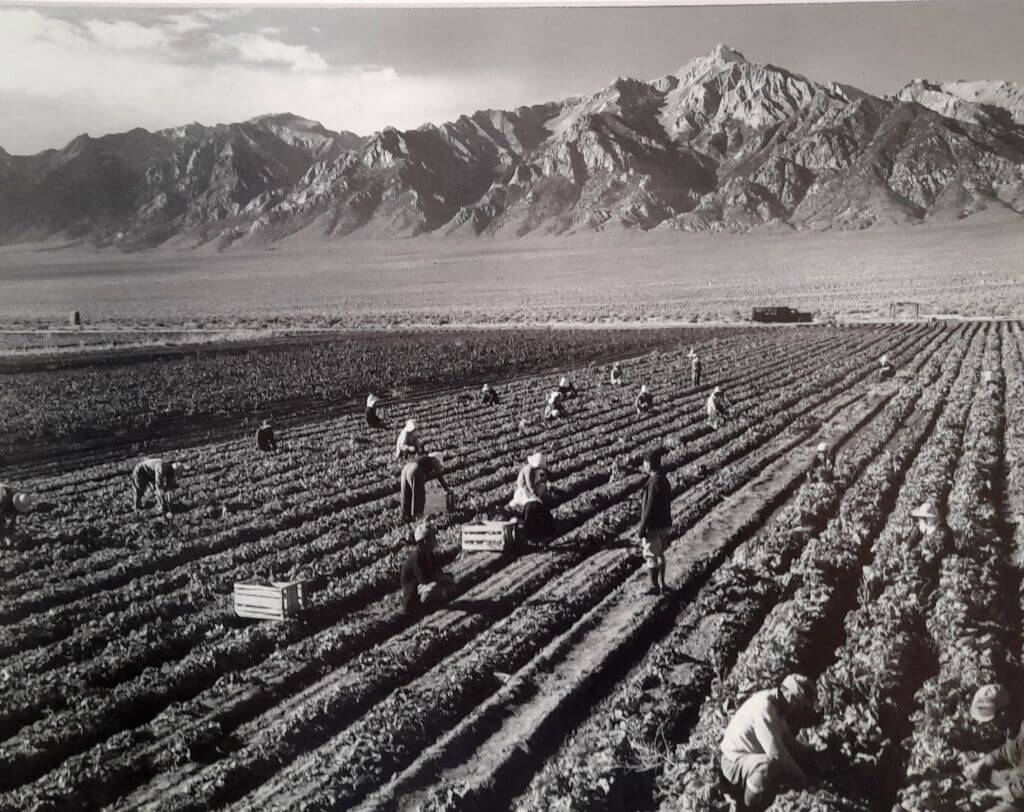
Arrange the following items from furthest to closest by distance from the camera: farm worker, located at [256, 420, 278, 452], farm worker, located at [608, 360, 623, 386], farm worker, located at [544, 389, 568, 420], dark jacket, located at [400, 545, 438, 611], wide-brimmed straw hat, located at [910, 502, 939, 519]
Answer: farm worker, located at [608, 360, 623, 386] < farm worker, located at [544, 389, 568, 420] < farm worker, located at [256, 420, 278, 452] < wide-brimmed straw hat, located at [910, 502, 939, 519] < dark jacket, located at [400, 545, 438, 611]

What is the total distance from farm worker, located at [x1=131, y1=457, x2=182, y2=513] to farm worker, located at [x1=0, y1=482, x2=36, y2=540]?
4.51 feet

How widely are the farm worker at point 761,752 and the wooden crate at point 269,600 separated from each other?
4.49 meters

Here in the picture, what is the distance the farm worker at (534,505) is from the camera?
9727 mm

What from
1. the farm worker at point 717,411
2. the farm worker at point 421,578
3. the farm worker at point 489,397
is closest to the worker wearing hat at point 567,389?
the farm worker at point 489,397

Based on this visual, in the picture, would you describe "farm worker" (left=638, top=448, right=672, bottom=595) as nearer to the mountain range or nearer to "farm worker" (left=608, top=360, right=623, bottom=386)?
the mountain range

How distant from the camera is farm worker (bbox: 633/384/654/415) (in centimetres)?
1534

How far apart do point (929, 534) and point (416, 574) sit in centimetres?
564

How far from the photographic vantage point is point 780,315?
1184 inches

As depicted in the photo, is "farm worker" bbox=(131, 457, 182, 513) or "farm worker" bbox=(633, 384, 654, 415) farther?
"farm worker" bbox=(633, 384, 654, 415)

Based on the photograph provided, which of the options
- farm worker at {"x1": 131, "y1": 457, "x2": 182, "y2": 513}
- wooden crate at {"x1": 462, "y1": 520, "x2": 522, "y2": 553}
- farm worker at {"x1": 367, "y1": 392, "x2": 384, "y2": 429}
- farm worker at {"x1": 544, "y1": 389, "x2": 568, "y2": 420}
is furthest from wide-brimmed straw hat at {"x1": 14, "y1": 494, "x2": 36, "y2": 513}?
farm worker at {"x1": 544, "y1": 389, "x2": 568, "y2": 420}

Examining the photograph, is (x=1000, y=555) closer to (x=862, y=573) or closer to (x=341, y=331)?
(x=862, y=573)

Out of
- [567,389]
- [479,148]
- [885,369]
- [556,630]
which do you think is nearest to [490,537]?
[556,630]

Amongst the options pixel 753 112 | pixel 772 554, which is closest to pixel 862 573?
pixel 772 554

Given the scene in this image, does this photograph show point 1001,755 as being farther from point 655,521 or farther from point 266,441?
point 266,441
